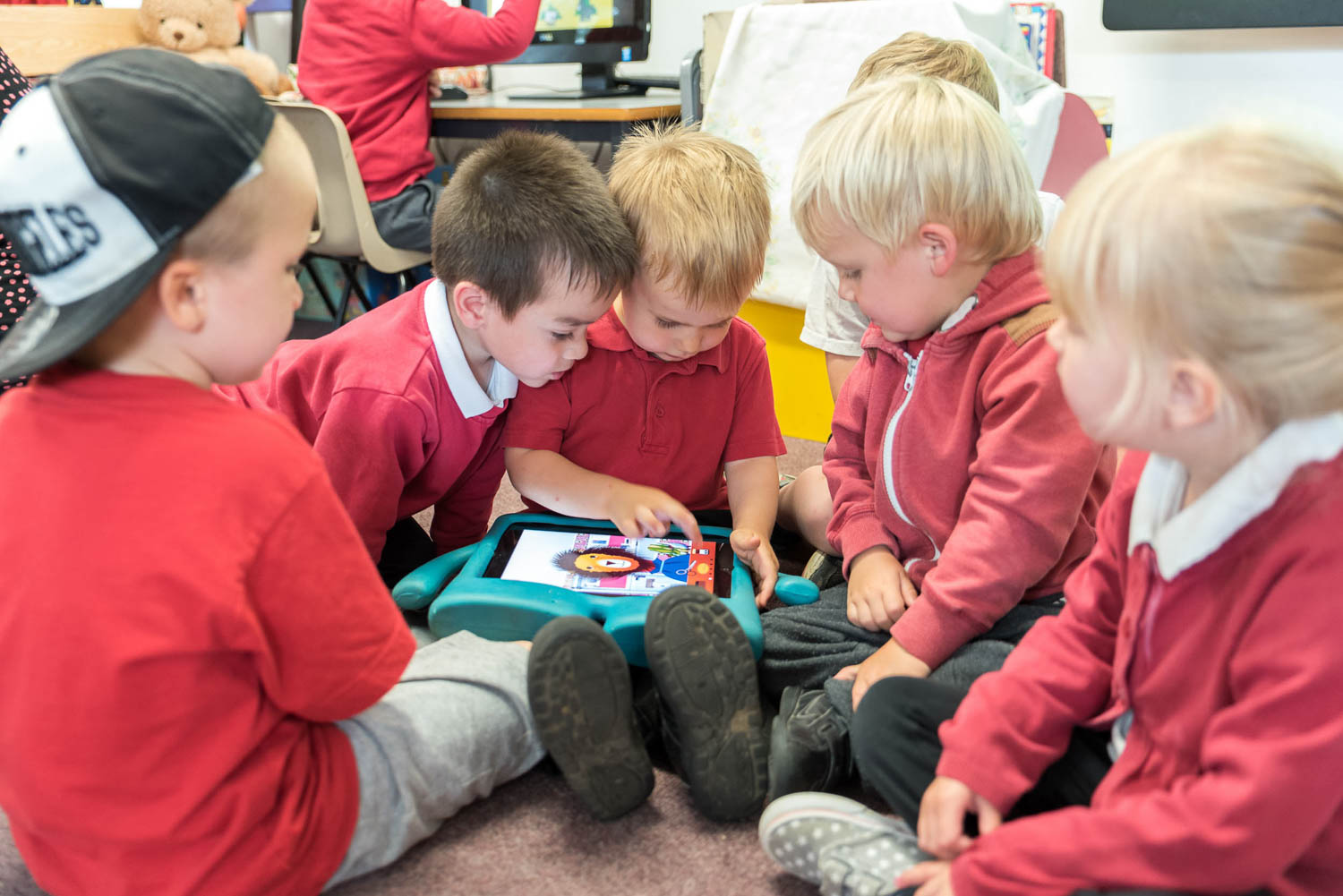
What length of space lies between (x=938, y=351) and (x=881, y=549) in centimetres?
23

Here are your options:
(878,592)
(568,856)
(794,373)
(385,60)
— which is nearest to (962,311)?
(878,592)

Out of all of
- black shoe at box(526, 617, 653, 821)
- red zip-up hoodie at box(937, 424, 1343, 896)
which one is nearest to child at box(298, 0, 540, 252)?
black shoe at box(526, 617, 653, 821)

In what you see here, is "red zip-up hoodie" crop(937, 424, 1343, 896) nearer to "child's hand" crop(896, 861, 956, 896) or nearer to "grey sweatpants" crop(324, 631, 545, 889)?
"child's hand" crop(896, 861, 956, 896)

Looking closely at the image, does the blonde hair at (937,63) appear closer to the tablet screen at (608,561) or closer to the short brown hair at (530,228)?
the short brown hair at (530,228)

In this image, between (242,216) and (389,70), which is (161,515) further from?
(389,70)

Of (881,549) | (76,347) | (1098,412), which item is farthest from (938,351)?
(76,347)

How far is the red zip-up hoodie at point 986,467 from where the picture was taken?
0.92m

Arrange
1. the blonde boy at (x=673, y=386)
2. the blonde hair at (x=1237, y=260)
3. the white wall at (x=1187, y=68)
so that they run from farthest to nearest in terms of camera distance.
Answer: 1. the white wall at (x=1187, y=68)
2. the blonde boy at (x=673, y=386)
3. the blonde hair at (x=1237, y=260)

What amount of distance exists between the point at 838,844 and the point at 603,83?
7.82 feet

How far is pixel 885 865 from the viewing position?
78 centimetres

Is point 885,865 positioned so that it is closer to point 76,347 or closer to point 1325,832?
point 1325,832

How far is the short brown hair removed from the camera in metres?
1.11

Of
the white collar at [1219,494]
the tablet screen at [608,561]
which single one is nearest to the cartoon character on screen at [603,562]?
the tablet screen at [608,561]

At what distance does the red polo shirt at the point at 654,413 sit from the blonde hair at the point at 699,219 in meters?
0.13
